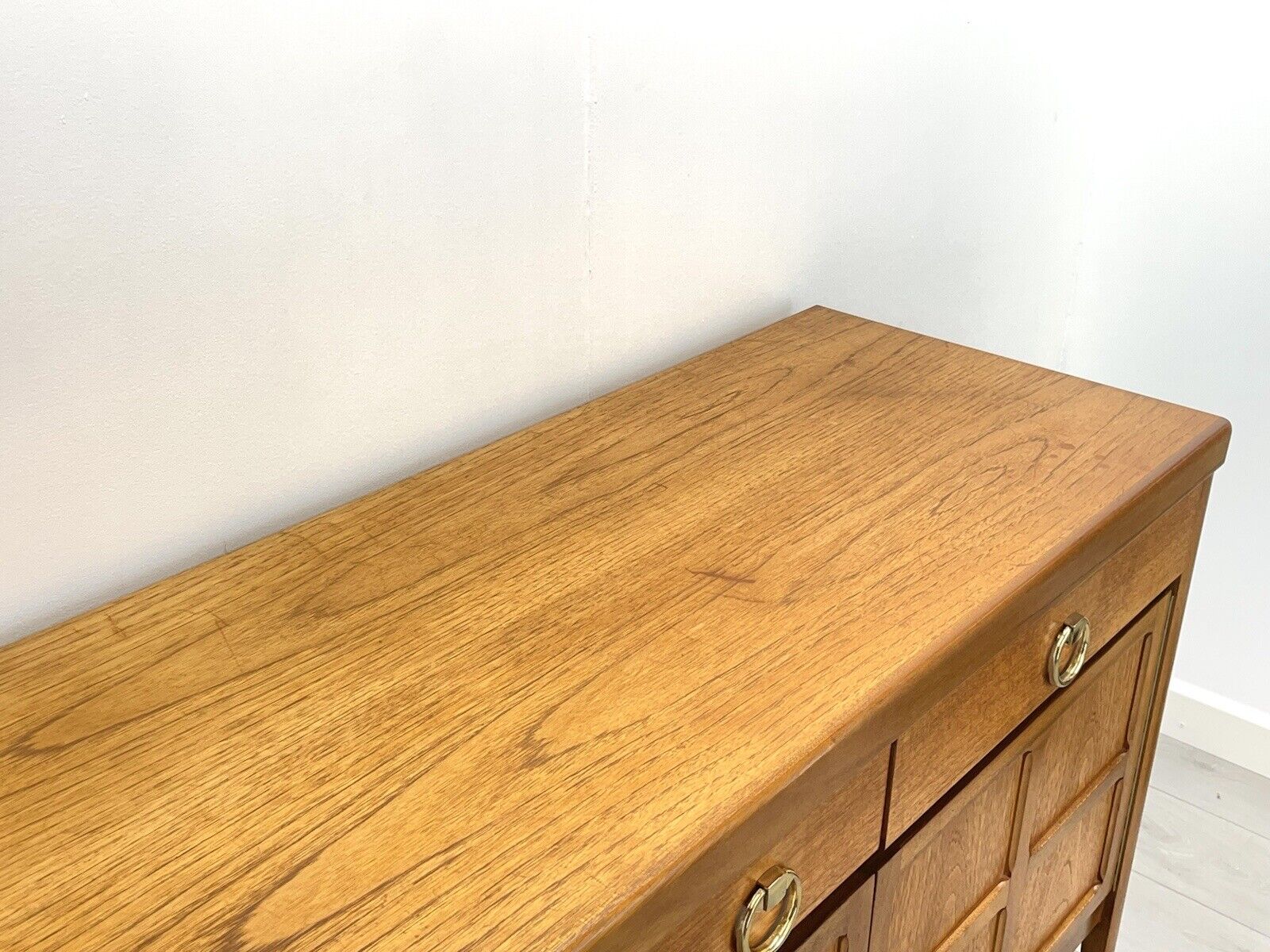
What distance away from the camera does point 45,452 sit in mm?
761

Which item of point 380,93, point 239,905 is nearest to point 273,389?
point 380,93

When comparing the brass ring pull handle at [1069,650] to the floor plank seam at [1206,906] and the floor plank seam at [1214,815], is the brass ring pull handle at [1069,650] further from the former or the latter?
the floor plank seam at [1214,815]

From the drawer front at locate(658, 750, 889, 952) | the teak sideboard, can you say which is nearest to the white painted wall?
the teak sideboard

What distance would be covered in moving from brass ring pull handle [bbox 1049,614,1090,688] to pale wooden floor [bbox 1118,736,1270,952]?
75 cm

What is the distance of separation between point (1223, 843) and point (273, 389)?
4.75 feet

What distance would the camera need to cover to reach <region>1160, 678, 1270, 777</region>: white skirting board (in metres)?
1.79

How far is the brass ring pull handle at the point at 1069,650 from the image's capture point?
2.96ft

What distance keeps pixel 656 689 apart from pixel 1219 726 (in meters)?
1.44

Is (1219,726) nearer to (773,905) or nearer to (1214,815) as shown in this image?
(1214,815)

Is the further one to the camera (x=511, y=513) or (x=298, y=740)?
(x=511, y=513)

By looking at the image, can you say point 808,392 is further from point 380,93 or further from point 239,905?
point 239,905

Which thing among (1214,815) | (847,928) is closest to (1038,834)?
(847,928)

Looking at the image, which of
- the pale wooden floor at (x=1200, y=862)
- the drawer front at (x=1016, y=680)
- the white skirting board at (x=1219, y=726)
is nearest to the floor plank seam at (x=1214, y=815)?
the pale wooden floor at (x=1200, y=862)

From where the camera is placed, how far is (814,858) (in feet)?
2.39
